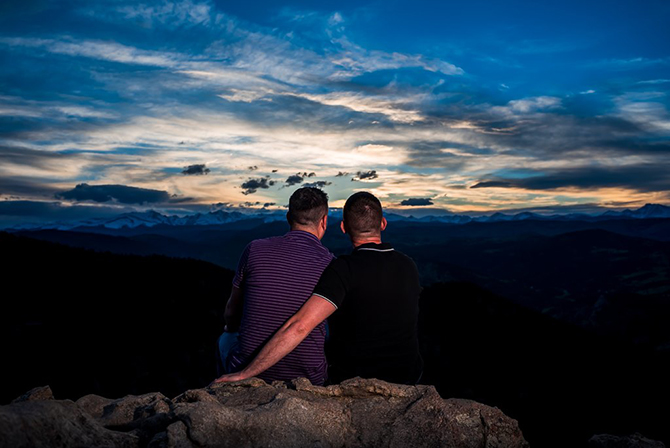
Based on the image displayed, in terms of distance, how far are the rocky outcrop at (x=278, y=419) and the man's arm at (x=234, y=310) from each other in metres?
1.41

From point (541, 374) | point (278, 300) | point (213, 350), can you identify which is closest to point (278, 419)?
point (278, 300)

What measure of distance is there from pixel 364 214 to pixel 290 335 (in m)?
1.49

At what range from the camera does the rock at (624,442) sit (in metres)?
3.96

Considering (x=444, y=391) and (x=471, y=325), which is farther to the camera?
(x=471, y=325)

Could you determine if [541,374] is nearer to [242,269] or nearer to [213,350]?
[213,350]

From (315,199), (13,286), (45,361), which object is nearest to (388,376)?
(315,199)

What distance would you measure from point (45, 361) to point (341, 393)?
21.7 metres

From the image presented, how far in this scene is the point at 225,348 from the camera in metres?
6.00

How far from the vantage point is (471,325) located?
1115 inches

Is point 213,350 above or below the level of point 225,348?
below

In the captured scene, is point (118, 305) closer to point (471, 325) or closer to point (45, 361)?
point (45, 361)

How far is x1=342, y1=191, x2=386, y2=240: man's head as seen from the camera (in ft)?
15.7

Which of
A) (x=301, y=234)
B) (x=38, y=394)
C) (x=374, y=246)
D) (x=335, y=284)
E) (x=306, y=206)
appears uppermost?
(x=306, y=206)

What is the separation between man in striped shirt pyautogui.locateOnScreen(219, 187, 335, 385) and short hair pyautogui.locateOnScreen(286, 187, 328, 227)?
1 cm
